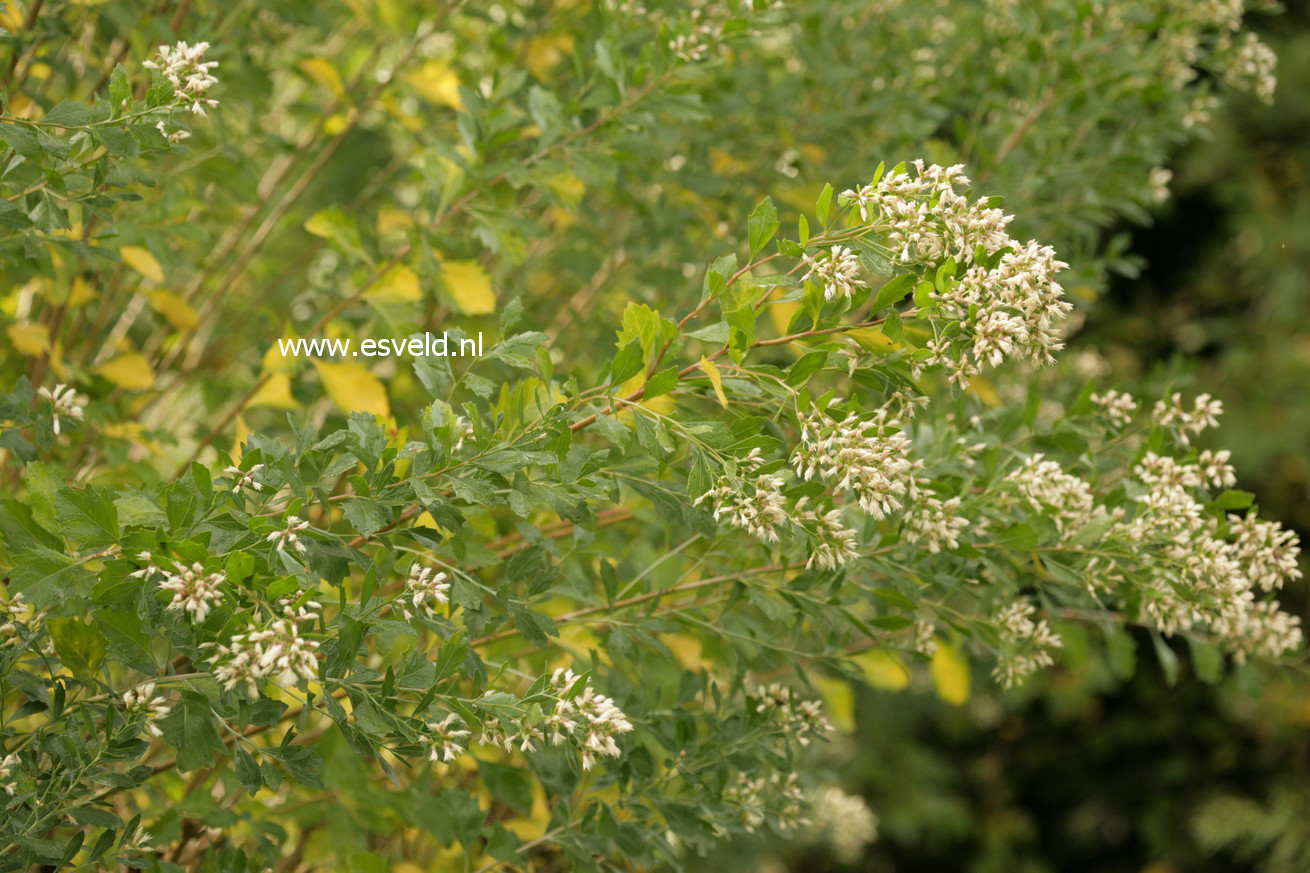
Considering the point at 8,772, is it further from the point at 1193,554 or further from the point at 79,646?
the point at 1193,554

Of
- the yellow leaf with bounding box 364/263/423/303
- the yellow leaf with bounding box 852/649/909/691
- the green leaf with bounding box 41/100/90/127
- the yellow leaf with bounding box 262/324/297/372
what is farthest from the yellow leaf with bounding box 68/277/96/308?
the yellow leaf with bounding box 852/649/909/691

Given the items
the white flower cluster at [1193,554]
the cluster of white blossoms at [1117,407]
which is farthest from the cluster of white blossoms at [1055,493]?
the cluster of white blossoms at [1117,407]

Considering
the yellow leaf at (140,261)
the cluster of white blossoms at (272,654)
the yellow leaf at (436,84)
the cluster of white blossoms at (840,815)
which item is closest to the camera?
the cluster of white blossoms at (272,654)

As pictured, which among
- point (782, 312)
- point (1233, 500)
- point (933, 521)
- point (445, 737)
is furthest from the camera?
point (782, 312)

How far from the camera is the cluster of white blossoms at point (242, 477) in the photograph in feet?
2.29

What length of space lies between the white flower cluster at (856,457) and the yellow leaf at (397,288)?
52cm

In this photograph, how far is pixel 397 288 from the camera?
1105 mm

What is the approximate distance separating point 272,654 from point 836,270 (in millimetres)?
394

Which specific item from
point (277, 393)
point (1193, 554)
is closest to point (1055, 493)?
point (1193, 554)

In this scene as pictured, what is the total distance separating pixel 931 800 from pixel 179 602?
2.64 meters

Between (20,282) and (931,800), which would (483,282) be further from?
(931,800)

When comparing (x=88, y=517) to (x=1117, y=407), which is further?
(x=1117, y=407)

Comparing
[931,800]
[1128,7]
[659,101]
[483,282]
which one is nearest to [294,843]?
[483,282]

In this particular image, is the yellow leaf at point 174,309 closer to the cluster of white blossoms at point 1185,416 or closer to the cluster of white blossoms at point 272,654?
the cluster of white blossoms at point 272,654
